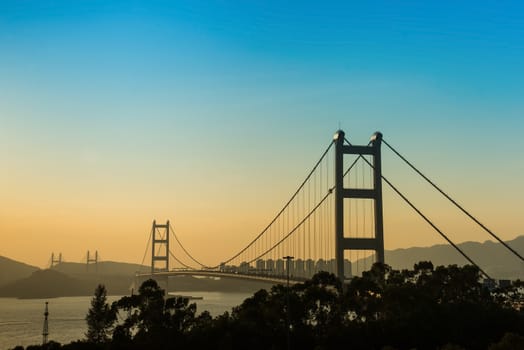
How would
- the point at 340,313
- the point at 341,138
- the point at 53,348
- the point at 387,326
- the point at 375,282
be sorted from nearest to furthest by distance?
the point at 53,348
the point at 387,326
the point at 340,313
the point at 375,282
the point at 341,138

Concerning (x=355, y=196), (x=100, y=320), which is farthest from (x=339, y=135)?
(x=100, y=320)

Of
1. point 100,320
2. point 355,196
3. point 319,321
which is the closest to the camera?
point 319,321

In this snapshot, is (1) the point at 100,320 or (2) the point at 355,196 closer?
(1) the point at 100,320

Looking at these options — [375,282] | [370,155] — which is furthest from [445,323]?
[370,155]

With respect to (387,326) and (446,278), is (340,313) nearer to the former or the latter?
(387,326)

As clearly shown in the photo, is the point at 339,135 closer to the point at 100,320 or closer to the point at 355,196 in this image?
the point at 355,196

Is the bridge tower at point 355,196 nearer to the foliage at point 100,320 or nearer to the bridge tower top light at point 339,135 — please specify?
the bridge tower top light at point 339,135

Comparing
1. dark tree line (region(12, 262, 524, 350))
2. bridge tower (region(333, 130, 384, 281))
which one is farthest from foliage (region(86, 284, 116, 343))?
bridge tower (region(333, 130, 384, 281))
